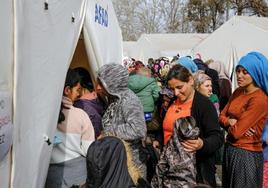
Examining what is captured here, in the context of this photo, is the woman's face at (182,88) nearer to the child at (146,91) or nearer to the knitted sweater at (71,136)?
the knitted sweater at (71,136)

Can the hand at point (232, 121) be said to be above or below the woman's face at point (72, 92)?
below

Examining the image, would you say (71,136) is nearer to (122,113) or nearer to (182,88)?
(122,113)

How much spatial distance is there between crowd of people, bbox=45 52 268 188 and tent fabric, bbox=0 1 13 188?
582 mm

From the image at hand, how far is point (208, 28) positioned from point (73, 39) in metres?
43.1

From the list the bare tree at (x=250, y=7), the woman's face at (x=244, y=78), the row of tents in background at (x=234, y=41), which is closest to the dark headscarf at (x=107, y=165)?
the woman's face at (x=244, y=78)

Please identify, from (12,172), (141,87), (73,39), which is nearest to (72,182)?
(12,172)

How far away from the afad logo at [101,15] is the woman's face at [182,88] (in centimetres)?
173

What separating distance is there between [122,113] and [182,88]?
0.50m

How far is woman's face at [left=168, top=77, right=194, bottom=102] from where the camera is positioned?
11.0 feet

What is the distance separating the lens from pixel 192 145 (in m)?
2.98

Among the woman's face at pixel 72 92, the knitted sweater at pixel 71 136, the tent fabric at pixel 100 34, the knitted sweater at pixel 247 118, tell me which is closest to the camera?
the knitted sweater at pixel 71 136

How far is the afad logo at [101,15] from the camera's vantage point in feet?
15.8

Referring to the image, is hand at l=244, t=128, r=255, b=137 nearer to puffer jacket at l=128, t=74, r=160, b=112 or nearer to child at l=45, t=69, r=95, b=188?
child at l=45, t=69, r=95, b=188

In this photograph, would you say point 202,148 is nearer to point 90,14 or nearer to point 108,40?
point 90,14
